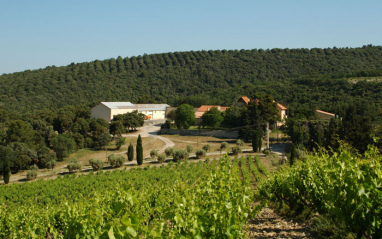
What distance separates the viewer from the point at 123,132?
4778 cm

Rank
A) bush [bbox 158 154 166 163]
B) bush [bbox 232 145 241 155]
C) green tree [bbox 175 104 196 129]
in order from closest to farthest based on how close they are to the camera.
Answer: bush [bbox 158 154 166 163]
bush [bbox 232 145 241 155]
green tree [bbox 175 104 196 129]

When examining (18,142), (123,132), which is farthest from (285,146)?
(18,142)

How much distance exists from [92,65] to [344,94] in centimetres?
7765

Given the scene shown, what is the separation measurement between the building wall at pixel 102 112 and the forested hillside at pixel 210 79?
41.7 feet

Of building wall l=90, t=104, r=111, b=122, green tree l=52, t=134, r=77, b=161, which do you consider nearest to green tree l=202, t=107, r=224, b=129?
building wall l=90, t=104, r=111, b=122

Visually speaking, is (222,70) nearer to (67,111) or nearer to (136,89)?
(136,89)

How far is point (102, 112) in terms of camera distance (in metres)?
54.7

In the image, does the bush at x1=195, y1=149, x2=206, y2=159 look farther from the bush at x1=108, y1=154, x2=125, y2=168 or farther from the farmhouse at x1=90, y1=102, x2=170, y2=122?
the farmhouse at x1=90, y1=102, x2=170, y2=122

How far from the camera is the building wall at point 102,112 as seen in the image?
53.9 meters

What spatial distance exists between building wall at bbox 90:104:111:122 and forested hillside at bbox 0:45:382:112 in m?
12.7

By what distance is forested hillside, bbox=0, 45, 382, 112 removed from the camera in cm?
6053

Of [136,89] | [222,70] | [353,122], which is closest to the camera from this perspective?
[353,122]

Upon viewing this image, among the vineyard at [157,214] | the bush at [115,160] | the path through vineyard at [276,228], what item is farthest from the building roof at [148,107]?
the path through vineyard at [276,228]

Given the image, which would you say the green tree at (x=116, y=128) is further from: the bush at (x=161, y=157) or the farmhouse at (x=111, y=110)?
the bush at (x=161, y=157)
